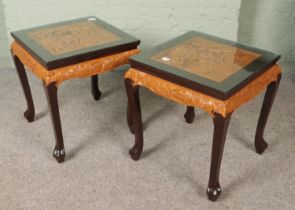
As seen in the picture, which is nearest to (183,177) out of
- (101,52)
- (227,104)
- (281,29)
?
(227,104)

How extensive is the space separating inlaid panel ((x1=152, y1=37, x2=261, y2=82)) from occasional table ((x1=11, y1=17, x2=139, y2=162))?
22 centimetres

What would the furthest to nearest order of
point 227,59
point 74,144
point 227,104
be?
point 74,144
point 227,59
point 227,104

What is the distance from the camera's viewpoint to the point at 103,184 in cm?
155

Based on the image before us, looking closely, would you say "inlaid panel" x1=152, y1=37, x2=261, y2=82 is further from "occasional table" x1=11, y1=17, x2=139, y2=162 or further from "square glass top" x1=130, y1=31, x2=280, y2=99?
"occasional table" x1=11, y1=17, x2=139, y2=162

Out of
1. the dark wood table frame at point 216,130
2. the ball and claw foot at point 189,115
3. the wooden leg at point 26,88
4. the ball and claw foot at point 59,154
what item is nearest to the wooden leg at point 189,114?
the ball and claw foot at point 189,115

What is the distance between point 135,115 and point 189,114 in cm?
42

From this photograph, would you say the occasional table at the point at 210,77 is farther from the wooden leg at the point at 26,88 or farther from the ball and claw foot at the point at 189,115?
the wooden leg at the point at 26,88

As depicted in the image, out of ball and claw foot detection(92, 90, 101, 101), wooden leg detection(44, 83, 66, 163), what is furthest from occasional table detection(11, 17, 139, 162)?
ball and claw foot detection(92, 90, 101, 101)

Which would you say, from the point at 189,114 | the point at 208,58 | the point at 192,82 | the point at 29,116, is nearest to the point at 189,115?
the point at 189,114

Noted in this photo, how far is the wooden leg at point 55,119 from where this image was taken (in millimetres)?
1506

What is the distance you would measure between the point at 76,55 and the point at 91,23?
0.36 meters

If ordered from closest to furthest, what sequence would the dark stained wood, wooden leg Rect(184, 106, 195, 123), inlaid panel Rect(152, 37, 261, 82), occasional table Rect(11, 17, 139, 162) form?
the dark stained wood
inlaid panel Rect(152, 37, 261, 82)
occasional table Rect(11, 17, 139, 162)
wooden leg Rect(184, 106, 195, 123)

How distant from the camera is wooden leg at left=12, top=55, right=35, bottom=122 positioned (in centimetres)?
176

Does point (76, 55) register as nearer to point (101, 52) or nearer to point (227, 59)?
point (101, 52)
